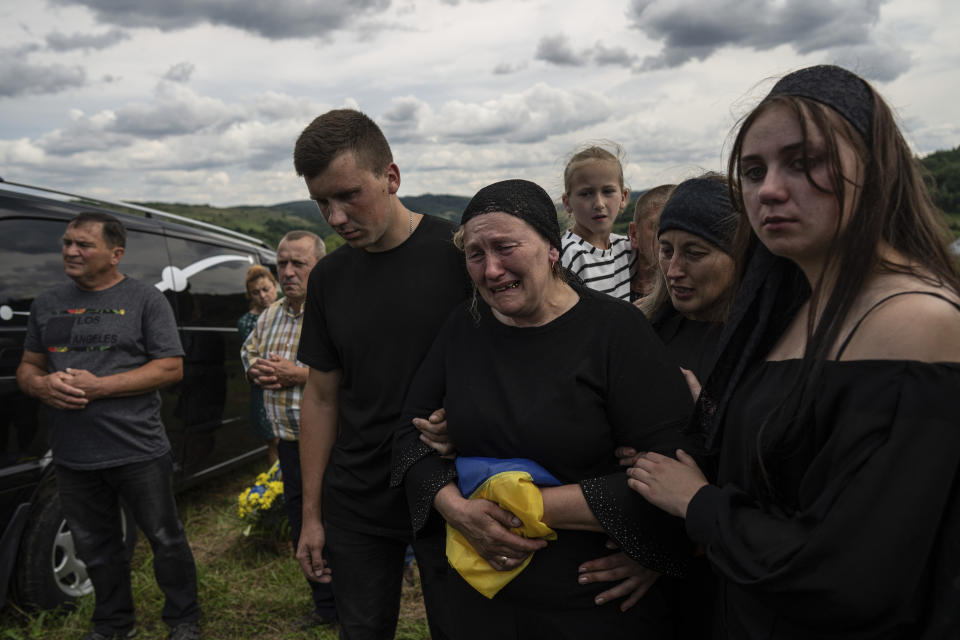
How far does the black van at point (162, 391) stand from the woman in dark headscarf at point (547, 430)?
8.82ft

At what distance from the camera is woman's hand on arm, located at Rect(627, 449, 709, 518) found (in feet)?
4.93

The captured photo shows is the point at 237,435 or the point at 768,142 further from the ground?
the point at 768,142

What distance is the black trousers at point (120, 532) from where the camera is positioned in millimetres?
3475

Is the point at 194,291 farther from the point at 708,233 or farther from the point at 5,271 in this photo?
the point at 708,233

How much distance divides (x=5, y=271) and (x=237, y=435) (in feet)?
6.95

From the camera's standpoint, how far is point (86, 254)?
11.5ft

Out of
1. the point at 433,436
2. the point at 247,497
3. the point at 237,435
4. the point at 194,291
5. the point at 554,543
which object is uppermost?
the point at 194,291

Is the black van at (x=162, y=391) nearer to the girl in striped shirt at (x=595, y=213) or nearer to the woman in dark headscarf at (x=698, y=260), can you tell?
the girl in striped shirt at (x=595, y=213)

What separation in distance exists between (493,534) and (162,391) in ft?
11.0

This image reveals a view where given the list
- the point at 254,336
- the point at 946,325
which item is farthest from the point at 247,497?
the point at 946,325

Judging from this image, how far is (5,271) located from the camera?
3.52 m

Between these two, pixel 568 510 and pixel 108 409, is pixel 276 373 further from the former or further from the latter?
pixel 568 510

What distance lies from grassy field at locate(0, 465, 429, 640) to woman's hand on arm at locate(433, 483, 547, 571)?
2239mm

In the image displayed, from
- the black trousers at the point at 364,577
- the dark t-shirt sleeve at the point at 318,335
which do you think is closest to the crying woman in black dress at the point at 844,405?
the black trousers at the point at 364,577
